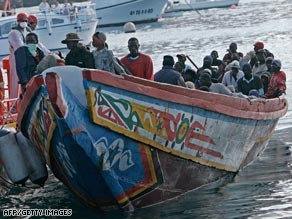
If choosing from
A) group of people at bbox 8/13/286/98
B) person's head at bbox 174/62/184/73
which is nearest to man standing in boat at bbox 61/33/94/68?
group of people at bbox 8/13/286/98

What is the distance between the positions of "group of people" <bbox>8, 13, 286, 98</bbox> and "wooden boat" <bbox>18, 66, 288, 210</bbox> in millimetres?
846

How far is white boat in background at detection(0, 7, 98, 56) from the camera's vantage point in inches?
1743

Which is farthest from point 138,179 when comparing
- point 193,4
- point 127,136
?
point 193,4

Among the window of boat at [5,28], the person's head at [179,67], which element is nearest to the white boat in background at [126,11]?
the window of boat at [5,28]

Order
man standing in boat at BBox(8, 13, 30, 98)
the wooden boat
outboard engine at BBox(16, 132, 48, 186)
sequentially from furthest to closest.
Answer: man standing in boat at BBox(8, 13, 30, 98), outboard engine at BBox(16, 132, 48, 186), the wooden boat

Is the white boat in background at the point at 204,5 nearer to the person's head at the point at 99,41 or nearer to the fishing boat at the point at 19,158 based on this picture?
the fishing boat at the point at 19,158

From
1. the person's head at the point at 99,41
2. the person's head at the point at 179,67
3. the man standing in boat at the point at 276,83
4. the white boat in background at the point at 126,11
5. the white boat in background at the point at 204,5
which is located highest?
the person's head at the point at 99,41

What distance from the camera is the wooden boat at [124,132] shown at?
998 cm

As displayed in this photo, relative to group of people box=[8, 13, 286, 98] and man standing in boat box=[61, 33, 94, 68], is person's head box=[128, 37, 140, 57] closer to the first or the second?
group of people box=[8, 13, 286, 98]

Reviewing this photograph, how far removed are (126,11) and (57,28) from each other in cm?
1795

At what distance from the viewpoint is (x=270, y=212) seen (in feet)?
35.7

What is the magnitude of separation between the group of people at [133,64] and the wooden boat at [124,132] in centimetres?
85

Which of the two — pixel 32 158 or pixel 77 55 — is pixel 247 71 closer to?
pixel 77 55

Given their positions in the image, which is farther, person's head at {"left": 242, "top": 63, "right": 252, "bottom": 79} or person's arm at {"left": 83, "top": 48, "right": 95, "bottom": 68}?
person's head at {"left": 242, "top": 63, "right": 252, "bottom": 79}
